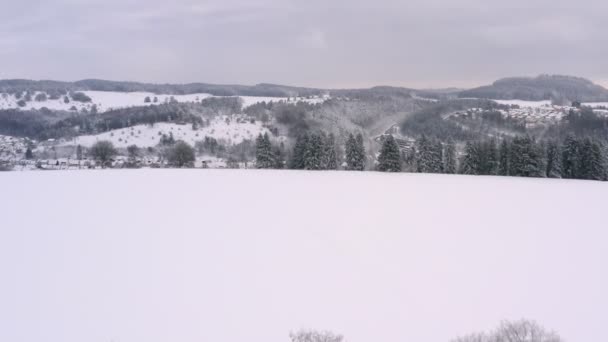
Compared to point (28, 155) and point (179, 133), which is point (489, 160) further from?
point (179, 133)

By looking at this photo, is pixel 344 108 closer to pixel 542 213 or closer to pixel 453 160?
pixel 453 160

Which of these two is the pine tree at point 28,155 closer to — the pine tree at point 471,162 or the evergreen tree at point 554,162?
the pine tree at point 471,162

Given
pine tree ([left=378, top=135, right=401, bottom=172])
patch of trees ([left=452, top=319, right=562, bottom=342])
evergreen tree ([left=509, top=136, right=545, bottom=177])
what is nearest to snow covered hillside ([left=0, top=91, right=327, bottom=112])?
pine tree ([left=378, top=135, right=401, bottom=172])

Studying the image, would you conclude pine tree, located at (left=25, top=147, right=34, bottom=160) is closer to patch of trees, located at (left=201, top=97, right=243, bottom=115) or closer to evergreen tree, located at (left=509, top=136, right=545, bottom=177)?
patch of trees, located at (left=201, top=97, right=243, bottom=115)

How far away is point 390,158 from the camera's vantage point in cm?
5178

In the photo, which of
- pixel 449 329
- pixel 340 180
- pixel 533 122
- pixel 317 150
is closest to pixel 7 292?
pixel 449 329

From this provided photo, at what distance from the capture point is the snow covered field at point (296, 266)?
12.0 metres

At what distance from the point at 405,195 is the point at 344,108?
439 feet

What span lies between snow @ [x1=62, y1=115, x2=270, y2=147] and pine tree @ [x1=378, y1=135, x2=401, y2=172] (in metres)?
72.4

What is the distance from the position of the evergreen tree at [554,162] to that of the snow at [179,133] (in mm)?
Result: 85090

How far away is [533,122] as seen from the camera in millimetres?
118625

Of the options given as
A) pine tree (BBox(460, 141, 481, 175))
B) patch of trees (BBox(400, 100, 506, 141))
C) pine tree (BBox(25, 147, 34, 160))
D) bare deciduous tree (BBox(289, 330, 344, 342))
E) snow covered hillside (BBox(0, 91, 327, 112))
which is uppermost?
snow covered hillside (BBox(0, 91, 327, 112))

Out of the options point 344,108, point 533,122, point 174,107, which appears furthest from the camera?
point 344,108

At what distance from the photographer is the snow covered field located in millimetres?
11969
